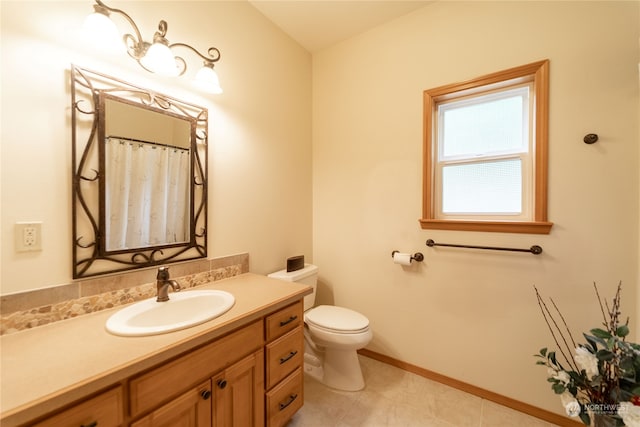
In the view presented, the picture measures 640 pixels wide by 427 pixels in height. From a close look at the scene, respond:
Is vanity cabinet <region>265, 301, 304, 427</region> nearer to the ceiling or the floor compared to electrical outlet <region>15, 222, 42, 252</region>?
nearer to the floor

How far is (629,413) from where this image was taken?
90 cm

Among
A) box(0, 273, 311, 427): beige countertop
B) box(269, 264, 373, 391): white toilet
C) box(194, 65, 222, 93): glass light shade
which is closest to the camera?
box(0, 273, 311, 427): beige countertop

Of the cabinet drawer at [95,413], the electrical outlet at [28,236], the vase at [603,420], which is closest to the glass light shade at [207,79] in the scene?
the electrical outlet at [28,236]

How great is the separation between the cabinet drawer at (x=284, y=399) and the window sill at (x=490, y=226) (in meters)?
1.31

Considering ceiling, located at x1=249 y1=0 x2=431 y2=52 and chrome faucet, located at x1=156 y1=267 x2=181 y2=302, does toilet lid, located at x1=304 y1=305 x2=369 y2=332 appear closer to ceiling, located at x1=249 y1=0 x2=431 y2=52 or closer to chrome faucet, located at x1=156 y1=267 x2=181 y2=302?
chrome faucet, located at x1=156 y1=267 x2=181 y2=302

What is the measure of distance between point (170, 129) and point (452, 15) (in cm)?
201

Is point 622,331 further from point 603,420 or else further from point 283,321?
point 283,321

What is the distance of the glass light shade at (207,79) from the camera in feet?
4.64

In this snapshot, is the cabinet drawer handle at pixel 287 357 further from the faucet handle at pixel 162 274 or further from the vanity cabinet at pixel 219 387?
the faucet handle at pixel 162 274

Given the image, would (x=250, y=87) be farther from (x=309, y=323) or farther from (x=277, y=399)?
(x=277, y=399)

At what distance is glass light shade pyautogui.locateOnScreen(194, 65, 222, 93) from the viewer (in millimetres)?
1414

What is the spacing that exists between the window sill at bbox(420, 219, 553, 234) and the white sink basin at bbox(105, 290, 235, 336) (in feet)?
4.73

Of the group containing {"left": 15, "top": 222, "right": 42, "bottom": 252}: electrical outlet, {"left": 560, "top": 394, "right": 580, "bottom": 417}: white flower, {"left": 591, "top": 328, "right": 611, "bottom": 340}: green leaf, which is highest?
{"left": 15, "top": 222, "right": 42, "bottom": 252}: electrical outlet

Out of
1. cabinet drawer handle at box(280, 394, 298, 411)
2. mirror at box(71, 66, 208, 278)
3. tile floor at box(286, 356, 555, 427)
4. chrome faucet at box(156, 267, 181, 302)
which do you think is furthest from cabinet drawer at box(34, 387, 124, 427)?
tile floor at box(286, 356, 555, 427)
